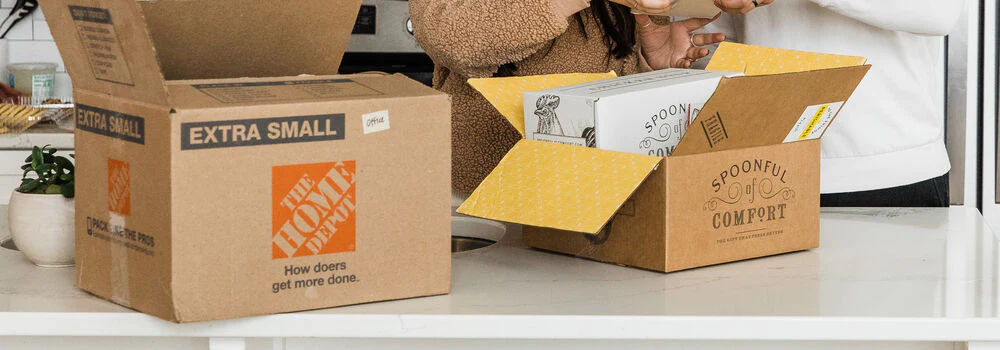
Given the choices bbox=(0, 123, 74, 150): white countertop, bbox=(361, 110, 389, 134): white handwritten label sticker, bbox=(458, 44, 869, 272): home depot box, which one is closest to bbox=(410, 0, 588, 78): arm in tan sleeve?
bbox=(458, 44, 869, 272): home depot box

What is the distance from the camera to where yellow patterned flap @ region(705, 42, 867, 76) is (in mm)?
1235

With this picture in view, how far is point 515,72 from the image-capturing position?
146 centimetres

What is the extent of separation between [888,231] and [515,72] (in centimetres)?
53

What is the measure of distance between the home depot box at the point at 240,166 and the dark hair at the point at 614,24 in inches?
19.8

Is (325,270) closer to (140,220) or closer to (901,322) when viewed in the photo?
(140,220)

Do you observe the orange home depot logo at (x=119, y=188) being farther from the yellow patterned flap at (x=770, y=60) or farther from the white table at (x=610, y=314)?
the yellow patterned flap at (x=770, y=60)

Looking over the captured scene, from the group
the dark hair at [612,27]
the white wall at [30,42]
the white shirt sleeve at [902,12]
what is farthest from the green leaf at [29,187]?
the white wall at [30,42]

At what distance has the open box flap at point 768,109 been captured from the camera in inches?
41.6

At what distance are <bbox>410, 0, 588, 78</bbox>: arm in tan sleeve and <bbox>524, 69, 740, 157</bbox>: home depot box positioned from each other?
6.3 inches

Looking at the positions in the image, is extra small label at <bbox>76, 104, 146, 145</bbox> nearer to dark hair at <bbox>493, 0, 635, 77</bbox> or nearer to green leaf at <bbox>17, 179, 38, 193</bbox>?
green leaf at <bbox>17, 179, 38, 193</bbox>

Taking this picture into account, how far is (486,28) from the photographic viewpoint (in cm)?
133

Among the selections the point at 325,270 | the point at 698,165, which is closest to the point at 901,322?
the point at 698,165

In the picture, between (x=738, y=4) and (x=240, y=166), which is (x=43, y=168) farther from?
(x=738, y=4)

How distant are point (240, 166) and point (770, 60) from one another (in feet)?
2.27
